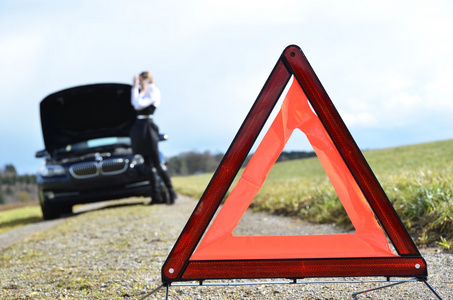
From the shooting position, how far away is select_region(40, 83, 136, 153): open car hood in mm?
8258

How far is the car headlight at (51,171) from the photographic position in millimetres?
8367

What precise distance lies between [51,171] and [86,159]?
72 cm

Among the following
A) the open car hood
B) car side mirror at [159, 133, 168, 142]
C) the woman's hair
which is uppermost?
the woman's hair

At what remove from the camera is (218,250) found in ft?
7.14

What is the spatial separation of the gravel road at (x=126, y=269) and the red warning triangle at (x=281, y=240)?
0.19 meters

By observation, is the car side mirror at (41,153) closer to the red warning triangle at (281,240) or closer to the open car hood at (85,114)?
the open car hood at (85,114)

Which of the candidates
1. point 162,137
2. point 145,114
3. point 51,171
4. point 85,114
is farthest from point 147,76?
point 51,171

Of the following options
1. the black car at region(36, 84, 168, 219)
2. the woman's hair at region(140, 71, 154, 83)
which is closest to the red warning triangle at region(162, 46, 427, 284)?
the woman's hair at region(140, 71, 154, 83)

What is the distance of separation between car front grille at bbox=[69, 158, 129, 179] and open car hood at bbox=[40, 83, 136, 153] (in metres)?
0.88

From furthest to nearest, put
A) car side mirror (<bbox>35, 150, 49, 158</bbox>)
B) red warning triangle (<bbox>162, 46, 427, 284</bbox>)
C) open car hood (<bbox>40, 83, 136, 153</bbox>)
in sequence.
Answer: car side mirror (<bbox>35, 150, 49, 158</bbox>), open car hood (<bbox>40, 83, 136, 153</bbox>), red warning triangle (<bbox>162, 46, 427, 284</bbox>)

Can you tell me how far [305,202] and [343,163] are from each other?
179 inches

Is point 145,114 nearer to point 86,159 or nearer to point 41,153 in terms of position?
point 86,159

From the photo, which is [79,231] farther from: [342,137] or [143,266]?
[342,137]

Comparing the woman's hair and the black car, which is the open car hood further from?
the woman's hair
